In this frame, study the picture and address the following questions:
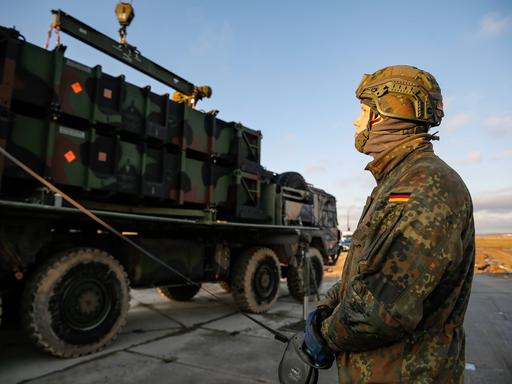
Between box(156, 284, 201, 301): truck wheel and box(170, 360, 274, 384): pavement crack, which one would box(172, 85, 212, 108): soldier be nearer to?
box(156, 284, 201, 301): truck wheel

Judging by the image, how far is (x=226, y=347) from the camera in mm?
4633

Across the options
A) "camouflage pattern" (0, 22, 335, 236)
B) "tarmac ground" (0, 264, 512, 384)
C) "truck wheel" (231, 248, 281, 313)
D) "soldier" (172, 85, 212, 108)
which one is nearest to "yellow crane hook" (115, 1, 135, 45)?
"camouflage pattern" (0, 22, 335, 236)

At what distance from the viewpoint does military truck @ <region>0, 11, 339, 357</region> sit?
4.02 metres

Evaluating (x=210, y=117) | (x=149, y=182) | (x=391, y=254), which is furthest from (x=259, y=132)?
(x=391, y=254)

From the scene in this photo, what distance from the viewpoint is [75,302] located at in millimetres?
4242

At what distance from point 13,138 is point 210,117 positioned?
3118mm

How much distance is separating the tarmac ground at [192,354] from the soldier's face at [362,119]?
2020 millimetres

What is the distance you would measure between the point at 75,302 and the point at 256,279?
3.49 m

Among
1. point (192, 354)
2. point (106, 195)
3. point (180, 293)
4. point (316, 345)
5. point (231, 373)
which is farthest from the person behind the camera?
point (180, 293)

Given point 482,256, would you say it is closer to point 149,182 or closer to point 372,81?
point 149,182

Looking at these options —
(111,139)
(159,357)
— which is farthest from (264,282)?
(111,139)

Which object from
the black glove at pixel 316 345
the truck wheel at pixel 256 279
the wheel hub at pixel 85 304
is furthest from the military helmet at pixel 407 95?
the truck wheel at pixel 256 279

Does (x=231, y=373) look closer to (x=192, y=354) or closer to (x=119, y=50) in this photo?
(x=192, y=354)

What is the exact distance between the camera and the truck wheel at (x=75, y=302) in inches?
155
